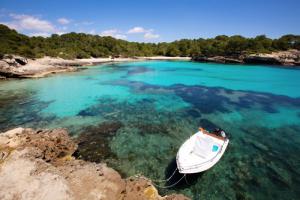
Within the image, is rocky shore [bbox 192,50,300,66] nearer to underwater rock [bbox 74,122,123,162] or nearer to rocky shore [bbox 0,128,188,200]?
underwater rock [bbox 74,122,123,162]

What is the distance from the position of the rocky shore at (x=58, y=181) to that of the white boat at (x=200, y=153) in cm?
255

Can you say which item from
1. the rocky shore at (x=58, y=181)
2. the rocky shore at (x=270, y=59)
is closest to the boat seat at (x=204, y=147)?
the rocky shore at (x=58, y=181)

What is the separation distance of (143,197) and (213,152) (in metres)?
5.41

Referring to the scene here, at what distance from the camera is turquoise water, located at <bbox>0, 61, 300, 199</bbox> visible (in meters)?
10.2

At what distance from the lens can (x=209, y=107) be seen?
72.3 feet

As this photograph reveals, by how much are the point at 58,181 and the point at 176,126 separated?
11.0 meters

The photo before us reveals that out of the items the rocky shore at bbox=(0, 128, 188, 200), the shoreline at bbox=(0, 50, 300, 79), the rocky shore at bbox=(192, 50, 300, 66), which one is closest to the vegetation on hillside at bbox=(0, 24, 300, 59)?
the shoreline at bbox=(0, 50, 300, 79)

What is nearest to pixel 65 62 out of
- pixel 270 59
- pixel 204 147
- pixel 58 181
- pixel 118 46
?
pixel 118 46

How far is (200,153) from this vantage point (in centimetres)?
1090

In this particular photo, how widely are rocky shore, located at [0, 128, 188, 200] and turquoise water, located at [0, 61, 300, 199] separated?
245cm

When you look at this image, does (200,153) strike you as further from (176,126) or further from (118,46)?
(118,46)

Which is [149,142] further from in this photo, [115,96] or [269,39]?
[269,39]

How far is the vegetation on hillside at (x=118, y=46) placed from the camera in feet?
216

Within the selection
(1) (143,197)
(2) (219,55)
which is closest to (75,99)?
(1) (143,197)
